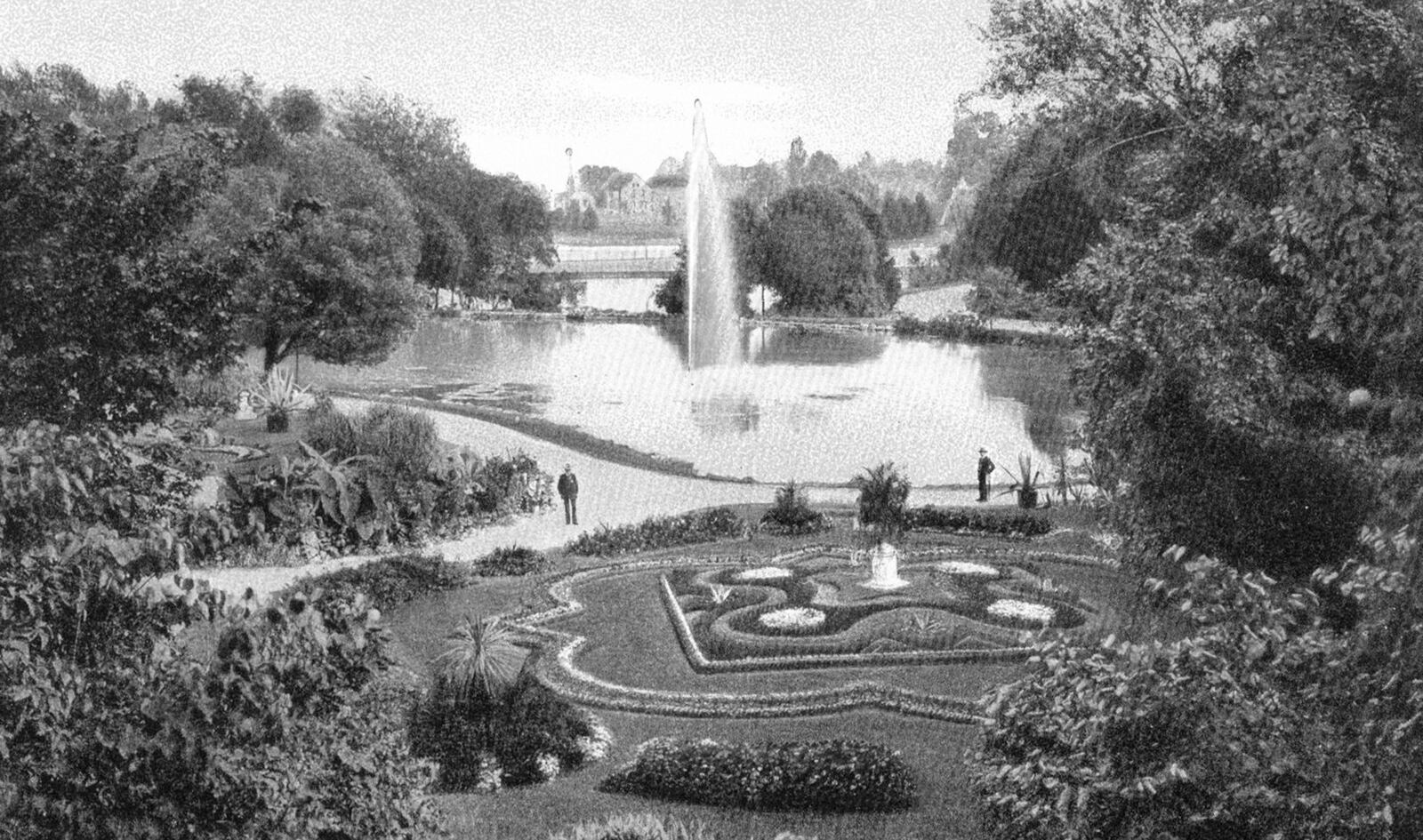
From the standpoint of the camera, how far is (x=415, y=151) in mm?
41875

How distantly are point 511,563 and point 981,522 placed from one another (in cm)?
748

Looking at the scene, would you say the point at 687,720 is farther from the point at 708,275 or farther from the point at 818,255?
the point at 818,255

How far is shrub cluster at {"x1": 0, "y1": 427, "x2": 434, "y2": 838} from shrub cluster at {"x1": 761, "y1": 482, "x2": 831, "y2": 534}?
1504 centimetres

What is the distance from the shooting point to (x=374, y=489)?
20.9 metres

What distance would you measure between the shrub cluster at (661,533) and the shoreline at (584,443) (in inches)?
152

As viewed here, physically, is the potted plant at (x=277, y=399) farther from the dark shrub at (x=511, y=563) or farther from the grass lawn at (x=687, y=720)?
the grass lawn at (x=687, y=720)

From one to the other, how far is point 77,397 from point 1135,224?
12.2 metres

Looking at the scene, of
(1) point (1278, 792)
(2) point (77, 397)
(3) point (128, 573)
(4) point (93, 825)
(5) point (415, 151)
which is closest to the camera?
(4) point (93, 825)

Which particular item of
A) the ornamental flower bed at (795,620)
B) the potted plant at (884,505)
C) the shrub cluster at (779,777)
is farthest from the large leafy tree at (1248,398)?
the potted plant at (884,505)

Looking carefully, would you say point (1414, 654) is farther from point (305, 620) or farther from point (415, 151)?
point (415, 151)

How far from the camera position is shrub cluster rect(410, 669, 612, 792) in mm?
11188

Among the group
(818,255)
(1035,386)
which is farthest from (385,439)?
(818,255)

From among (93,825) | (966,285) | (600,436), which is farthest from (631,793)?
(966,285)

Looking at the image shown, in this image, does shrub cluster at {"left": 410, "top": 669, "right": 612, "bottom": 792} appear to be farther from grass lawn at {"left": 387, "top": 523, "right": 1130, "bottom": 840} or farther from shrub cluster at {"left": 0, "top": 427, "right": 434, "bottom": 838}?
shrub cluster at {"left": 0, "top": 427, "right": 434, "bottom": 838}
